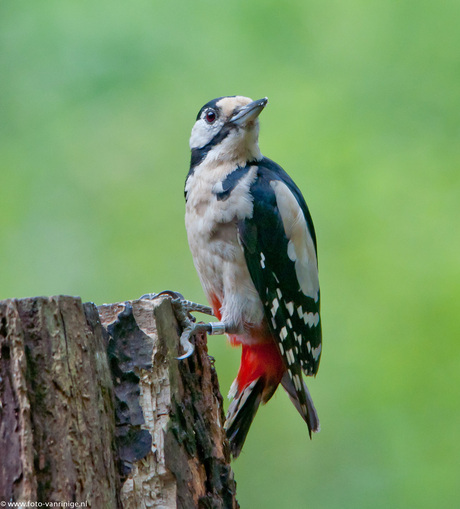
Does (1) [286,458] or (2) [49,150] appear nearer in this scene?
(1) [286,458]

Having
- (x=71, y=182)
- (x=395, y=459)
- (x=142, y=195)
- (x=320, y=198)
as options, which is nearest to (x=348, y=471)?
(x=395, y=459)

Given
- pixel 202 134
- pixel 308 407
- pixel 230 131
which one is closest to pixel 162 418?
pixel 308 407

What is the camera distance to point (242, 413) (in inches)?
124

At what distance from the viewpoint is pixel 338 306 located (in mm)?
4359

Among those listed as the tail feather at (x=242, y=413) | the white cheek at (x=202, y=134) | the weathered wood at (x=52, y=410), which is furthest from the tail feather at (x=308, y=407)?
the weathered wood at (x=52, y=410)

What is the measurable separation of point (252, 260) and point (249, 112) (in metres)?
0.64

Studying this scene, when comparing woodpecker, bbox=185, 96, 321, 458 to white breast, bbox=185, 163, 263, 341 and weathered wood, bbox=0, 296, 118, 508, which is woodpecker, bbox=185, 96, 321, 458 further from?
weathered wood, bbox=0, 296, 118, 508

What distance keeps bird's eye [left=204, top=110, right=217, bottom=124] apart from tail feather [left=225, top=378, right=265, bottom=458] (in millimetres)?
1158

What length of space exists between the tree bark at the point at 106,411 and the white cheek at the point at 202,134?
1152mm

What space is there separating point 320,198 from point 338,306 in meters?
0.63

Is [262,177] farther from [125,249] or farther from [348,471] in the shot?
[348,471]

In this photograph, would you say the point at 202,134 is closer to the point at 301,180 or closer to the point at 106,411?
the point at 301,180

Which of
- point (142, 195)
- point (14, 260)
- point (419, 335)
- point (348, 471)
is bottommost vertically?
point (348, 471)

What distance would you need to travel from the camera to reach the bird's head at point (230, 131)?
328 cm
